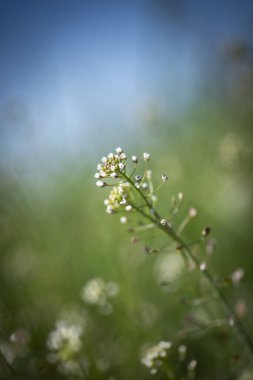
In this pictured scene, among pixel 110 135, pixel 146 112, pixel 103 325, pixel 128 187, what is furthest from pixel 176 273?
pixel 110 135

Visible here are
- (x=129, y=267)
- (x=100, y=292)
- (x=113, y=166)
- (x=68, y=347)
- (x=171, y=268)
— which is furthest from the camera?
(x=129, y=267)

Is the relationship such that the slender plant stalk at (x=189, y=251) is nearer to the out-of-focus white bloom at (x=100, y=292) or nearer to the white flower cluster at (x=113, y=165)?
the white flower cluster at (x=113, y=165)

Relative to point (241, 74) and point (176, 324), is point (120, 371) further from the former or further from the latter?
point (241, 74)

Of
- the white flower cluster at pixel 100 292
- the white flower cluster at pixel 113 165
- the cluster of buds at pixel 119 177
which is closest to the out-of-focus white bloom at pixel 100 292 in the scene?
the white flower cluster at pixel 100 292

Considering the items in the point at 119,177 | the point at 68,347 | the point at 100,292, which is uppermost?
the point at 100,292

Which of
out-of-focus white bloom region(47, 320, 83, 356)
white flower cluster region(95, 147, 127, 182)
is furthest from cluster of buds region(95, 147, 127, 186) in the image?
out-of-focus white bloom region(47, 320, 83, 356)

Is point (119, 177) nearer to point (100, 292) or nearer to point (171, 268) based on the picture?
point (100, 292)

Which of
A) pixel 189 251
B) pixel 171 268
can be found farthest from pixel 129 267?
pixel 189 251

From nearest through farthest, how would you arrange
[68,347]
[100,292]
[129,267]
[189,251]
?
1. [189,251]
2. [68,347]
3. [100,292]
4. [129,267]

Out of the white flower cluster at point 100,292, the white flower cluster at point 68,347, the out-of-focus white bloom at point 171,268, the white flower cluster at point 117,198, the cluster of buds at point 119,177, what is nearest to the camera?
the cluster of buds at point 119,177

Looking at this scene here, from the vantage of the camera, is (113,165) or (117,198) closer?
(113,165)
